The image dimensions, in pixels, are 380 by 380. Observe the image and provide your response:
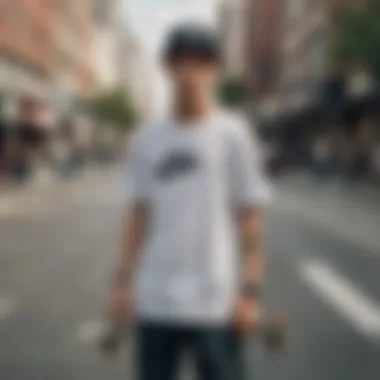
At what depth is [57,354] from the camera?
3.94 metres

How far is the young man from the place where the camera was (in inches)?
73.8

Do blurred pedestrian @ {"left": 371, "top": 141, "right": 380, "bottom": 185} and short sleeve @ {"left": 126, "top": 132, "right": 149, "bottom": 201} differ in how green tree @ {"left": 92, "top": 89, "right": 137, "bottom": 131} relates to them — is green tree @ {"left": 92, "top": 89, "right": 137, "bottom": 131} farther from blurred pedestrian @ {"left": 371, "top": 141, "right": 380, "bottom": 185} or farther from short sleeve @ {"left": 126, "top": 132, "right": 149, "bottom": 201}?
blurred pedestrian @ {"left": 371, "top": 141, "right": 380, "bottom": 185}

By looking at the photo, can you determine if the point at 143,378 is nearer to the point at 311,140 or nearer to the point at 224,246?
the point at 224,246

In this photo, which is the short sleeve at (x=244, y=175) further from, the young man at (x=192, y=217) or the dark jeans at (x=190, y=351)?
the dark jeans at (x=190, y=351)

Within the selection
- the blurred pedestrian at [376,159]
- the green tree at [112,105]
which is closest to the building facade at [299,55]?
the green tree at [112,105]

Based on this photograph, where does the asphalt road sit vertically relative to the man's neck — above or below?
below

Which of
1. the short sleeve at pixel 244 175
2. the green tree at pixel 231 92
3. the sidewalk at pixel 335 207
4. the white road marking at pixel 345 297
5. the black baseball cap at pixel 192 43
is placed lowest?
the sidewalk at pixel 335 207

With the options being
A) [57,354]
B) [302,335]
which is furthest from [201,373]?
[302,335]

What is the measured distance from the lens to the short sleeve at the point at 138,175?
6.17ft

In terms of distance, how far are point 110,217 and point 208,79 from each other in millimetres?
5659

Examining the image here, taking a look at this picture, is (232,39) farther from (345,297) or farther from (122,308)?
(345,297)

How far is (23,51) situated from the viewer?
4.79 meters

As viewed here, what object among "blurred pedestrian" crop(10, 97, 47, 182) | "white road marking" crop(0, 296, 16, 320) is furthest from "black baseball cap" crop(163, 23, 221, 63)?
"white road marking" crop(0, 296, 16, 320)

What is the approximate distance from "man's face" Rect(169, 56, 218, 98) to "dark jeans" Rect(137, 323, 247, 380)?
36 cm
